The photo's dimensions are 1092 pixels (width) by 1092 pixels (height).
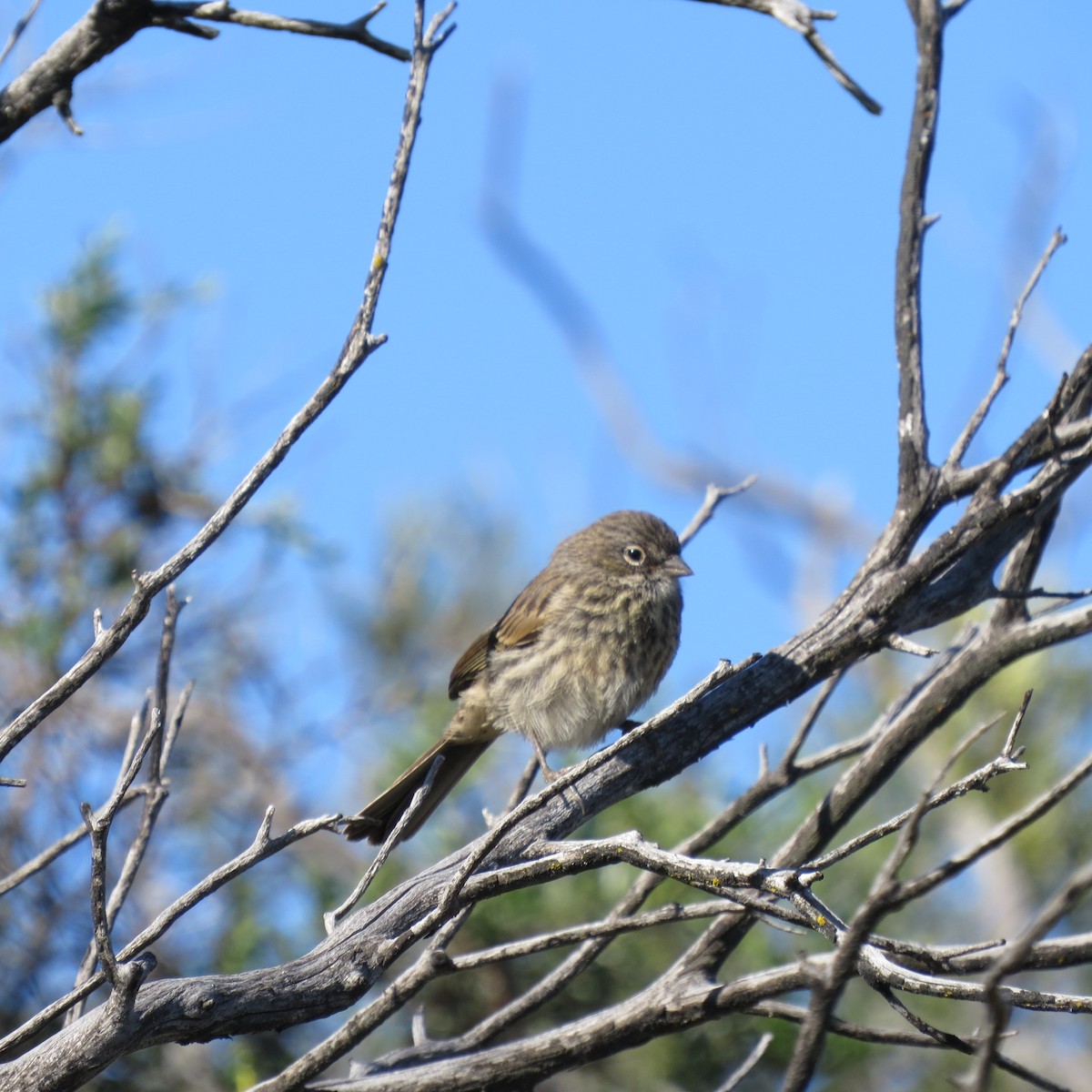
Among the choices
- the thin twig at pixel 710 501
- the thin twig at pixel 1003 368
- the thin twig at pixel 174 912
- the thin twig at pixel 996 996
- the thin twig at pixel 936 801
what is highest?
the thin twig at pixel 710 501

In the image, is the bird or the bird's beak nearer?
the bird

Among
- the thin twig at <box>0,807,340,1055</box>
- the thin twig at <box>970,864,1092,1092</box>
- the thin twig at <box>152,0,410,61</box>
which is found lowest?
the thin twig at <box>970,864,1092,1092</box>

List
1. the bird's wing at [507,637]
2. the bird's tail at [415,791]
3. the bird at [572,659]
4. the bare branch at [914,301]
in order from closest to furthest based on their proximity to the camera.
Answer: the bare branch at [914,301] < the bird's tail at [415,791] < the bird at [572,659] < the bird's wing at [507,637]

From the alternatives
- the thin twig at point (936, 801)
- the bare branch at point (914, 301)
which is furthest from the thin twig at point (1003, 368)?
the thin twig at point (936, 801)

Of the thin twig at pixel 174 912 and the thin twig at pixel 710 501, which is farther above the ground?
the thin twig at pixel 710 501

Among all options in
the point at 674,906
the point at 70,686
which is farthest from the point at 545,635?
the point at 70,686

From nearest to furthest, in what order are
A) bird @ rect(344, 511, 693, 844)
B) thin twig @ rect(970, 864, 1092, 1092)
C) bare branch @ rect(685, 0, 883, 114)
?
thin twig @ rect(970, 864, 1092, 1092) < bare branch @ rect(685, 0, 883, 114) < bird @ rect(344, 511, 693, 844)

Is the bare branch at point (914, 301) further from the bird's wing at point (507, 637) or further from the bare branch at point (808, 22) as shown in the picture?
the bird's wing at point (507, 637)

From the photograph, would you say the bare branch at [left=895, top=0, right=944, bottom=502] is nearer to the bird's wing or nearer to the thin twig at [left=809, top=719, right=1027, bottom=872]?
the thin twig at [left=809, top=719, right=1027, bottom=872]

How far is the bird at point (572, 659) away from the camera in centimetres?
510

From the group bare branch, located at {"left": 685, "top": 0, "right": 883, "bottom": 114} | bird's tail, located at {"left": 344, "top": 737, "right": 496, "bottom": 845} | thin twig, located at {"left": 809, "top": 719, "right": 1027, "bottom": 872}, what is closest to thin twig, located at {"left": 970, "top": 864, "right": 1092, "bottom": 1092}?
thin twig, located at {"left": 809, "top": 719, "right": 1027, "bottom": 872}

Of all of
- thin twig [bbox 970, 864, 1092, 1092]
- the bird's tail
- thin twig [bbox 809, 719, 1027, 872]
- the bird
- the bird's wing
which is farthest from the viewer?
the bird's wing

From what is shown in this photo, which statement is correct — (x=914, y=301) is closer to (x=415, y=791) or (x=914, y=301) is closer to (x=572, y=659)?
(x=572, y=659)

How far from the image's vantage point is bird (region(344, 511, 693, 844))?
5.10 m
